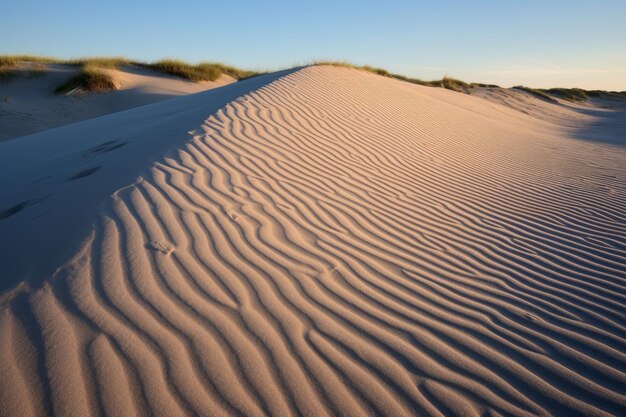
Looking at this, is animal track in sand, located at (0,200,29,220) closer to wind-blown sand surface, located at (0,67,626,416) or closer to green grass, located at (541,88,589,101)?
wind-blown sand surface, located at (0,67,626,416)

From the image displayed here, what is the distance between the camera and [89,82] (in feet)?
49.0

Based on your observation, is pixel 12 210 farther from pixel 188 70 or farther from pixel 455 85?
pixel 455 85

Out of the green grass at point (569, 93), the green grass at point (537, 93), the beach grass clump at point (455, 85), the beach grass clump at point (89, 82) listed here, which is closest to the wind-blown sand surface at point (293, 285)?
the beach grass clump at point (89, 82)

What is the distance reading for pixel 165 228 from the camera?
292 cm

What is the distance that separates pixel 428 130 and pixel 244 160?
183 inches

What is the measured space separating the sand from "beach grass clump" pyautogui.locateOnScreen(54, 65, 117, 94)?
0.26m

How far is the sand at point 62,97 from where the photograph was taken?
12484mm

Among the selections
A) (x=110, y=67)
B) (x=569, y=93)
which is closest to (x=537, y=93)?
(x=569, y=93)

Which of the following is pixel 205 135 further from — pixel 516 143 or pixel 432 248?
pixel 516 143

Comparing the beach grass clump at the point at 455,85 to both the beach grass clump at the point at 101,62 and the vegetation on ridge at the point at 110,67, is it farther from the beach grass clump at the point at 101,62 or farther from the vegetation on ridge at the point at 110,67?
the beach grass clump at the point at 101,62

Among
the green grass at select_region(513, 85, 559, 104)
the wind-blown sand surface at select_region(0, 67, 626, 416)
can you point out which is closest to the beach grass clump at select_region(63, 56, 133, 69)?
the wind-blown sand surface at select_region(0, 67, 626, 416)

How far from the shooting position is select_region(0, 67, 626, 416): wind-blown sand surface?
183 centimetres

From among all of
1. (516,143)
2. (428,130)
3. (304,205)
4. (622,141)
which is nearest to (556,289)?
(304,205)

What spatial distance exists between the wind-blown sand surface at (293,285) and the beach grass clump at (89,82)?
37.2 feet
